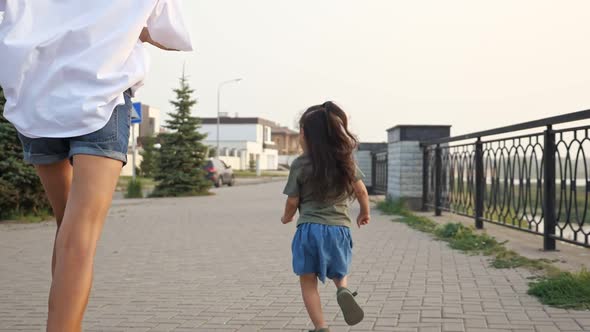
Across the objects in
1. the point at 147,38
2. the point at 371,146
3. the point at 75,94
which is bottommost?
the point at 75,94

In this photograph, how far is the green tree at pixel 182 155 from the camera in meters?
22.9

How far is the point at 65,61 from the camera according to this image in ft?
7.68

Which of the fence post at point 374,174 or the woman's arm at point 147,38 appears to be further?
the fence post at point 374,174

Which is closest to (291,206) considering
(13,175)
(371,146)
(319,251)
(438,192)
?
(319,251)

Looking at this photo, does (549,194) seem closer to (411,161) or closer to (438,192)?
(438,192)

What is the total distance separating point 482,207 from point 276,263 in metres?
4.19

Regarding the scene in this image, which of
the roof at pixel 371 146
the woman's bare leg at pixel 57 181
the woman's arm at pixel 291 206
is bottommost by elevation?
the woman's arm at pixel 291 206

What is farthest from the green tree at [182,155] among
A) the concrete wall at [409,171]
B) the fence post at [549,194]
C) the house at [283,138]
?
the house at [283,138]

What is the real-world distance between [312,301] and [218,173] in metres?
27.6

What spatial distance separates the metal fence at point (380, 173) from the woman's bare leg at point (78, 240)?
17112mm

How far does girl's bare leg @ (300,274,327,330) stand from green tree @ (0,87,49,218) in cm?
774

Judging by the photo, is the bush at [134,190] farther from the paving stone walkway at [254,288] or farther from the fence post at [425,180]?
the paving stone walkway at [254,288]

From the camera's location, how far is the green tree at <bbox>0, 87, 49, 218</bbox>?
10531mm

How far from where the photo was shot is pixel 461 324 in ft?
13.7
